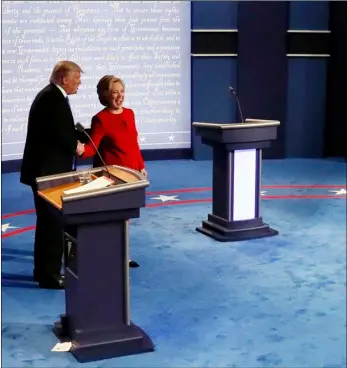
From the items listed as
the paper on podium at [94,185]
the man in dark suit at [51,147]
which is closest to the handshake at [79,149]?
the man in dark suit at [51,147]

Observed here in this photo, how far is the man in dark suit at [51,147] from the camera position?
355 centimetres

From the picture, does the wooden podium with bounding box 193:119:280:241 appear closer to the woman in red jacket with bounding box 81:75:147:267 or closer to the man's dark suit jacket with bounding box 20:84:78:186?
the woman in red jacket with bounding box 81:75:147:267

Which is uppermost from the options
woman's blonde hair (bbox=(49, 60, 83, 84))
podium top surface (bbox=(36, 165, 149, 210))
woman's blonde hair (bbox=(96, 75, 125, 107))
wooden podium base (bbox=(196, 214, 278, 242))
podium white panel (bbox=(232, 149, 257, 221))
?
woman's blonde hair (bbox=(49, 60, 83, 84))

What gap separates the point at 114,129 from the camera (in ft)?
12.7

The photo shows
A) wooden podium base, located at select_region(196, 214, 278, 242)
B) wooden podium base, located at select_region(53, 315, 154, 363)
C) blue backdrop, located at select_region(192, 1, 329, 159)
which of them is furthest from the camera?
blue backdrop, located at select_region(192, 1, 329, 159)

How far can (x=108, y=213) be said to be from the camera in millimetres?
2893

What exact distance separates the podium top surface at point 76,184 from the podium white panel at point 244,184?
1723 mm

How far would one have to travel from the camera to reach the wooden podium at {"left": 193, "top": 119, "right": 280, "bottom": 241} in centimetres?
488

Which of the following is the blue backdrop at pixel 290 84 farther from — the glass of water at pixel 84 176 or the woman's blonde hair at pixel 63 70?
the glass of water at pixel 84 176

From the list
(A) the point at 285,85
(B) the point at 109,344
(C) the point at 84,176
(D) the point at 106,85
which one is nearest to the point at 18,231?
(D) the point at 106,85

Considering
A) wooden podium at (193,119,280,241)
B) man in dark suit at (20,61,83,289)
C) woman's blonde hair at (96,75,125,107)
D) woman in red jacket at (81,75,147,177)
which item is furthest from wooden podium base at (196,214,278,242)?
woman's blonde hair at (96,75,125,107)

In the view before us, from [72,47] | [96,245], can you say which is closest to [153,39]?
[72,47]

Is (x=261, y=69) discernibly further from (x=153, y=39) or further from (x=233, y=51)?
(x=153, y=39)

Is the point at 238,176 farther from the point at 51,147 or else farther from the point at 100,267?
the point at 100,267
